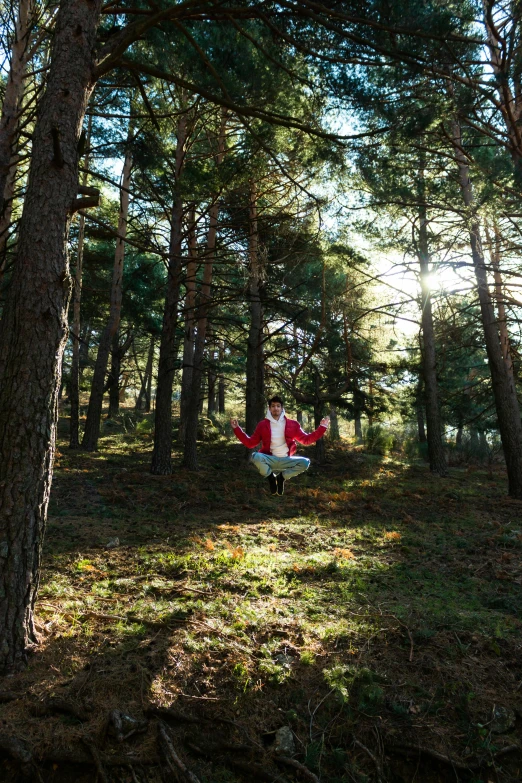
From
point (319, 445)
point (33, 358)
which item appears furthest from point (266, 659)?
point (319, 445)

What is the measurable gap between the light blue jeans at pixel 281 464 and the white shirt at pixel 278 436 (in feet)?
0.58

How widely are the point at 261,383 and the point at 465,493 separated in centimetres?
674

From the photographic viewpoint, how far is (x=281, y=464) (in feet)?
23.7

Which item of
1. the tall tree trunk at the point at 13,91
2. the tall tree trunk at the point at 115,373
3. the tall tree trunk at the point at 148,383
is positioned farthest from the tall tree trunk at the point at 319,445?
the tall tree trunk at the point at 148,383

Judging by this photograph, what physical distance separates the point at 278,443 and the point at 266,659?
3.55 meters

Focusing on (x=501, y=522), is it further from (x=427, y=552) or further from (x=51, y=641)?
(x=51, y=641)

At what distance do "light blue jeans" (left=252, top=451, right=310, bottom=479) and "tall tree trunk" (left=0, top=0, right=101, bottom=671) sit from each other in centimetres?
358

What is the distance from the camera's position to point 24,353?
389cm

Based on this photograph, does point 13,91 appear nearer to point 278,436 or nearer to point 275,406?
point 275,406

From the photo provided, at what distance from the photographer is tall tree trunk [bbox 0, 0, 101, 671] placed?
3.80m

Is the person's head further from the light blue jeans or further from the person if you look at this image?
the light blue jeans

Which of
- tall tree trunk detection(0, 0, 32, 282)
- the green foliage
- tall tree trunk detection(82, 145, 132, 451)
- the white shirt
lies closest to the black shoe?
the white shirt

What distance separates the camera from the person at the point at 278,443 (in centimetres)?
715

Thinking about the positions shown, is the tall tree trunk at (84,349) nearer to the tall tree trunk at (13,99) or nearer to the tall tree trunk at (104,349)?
the tall tree trunk at (104,349)
